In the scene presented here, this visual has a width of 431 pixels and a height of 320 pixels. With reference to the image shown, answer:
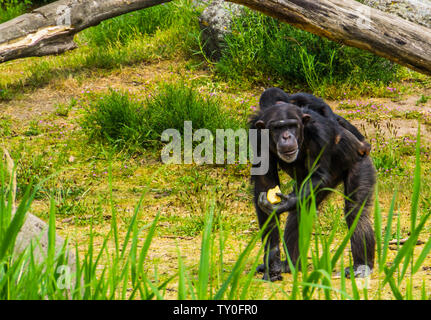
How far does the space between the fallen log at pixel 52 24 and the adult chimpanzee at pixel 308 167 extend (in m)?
4.67

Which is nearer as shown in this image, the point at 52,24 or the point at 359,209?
the point at 359,209

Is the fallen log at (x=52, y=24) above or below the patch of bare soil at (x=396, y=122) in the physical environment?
above

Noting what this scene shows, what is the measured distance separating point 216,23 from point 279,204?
555 centimetres

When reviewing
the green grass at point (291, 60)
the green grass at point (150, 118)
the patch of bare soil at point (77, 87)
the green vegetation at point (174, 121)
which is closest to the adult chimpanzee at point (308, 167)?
the green vegetation at point (174, 121)

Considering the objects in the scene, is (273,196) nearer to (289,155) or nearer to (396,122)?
(289,155)

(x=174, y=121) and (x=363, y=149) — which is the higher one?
(x=363, y=149)

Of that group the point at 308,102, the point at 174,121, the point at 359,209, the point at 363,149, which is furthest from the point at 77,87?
the point at 359,209

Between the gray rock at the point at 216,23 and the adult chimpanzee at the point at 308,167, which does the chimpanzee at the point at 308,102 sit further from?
the gray rock at the point at 216,23

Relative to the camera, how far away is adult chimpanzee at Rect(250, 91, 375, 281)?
12.2 ft

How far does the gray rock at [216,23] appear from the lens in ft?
28.7

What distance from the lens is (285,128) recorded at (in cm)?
374

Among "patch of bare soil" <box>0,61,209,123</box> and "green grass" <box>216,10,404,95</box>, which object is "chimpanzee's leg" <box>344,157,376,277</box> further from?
"patch of bare soil" <box>0,61,209,123</box>

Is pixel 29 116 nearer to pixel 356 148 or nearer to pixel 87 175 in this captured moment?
pixel 87 175
